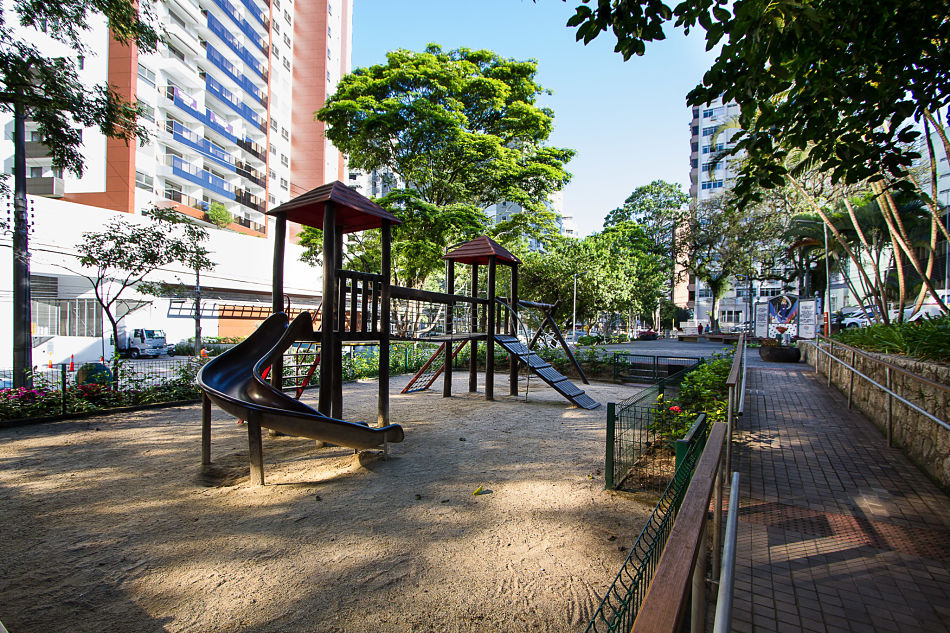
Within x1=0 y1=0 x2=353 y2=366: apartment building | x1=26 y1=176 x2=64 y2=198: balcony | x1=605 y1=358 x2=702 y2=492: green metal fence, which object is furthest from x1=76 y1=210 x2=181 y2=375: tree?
x1=26 y1=176 x2=64 y2=198: balcony

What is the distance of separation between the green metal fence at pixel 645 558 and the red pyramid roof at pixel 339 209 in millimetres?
5717

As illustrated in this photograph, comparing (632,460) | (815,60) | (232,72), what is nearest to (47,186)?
(232,72)

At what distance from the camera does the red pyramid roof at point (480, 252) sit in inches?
476

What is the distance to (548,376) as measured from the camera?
36.9ft

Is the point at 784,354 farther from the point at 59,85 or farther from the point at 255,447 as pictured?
the point at 59,85

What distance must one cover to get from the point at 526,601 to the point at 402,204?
633 inches

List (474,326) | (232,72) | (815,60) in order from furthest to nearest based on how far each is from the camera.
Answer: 1. (232,72)
2. (474,326)
3. (815,60)

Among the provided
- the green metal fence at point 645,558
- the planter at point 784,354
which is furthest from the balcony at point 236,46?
the green metal fence at point 645,558

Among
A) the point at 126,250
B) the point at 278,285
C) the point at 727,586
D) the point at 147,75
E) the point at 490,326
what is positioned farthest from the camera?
the point at 147,75

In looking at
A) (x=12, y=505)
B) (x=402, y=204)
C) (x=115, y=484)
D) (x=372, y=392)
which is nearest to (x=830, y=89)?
(x=115, y=484)

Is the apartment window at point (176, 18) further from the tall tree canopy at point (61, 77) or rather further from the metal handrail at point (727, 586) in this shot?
the metal handrail at point (727, 586)

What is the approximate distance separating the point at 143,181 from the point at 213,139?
37.6ft

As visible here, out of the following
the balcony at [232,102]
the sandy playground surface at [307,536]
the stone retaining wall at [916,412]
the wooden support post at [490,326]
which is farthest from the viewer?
the balcony at [232,102]

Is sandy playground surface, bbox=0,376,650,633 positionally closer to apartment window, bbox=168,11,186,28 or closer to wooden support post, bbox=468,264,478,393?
wooden support post, bbox=468,264,478,393
